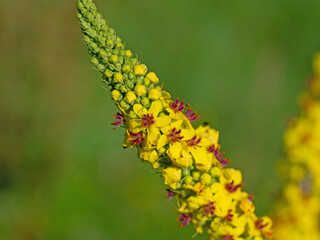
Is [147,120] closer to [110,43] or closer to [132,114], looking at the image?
[132,114]

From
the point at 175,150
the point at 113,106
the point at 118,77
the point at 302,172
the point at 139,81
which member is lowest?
the point at 175,150

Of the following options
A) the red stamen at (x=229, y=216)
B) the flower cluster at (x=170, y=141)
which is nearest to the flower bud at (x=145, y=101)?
the flower cluster at (x=170, y=141)

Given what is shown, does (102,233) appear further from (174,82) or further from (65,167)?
(174,82)

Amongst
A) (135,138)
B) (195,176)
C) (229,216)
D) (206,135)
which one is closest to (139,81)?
(135,138)

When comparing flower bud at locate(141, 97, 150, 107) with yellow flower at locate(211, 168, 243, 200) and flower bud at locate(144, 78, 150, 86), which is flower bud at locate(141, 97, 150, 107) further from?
yellow flower at locate(211, 168, 243, 200)

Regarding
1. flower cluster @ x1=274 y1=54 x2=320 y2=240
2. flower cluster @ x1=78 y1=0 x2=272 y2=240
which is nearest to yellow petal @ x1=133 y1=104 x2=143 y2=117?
flower cluster @ x1=78 y1=0 x2=272 y2=240
